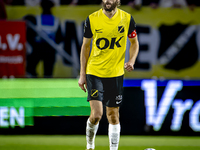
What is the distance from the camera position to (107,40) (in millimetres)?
2887

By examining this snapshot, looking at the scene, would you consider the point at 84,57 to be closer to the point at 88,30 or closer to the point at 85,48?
the point at 85,48

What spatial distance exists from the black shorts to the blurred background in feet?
3.80

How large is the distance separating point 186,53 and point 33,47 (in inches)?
145

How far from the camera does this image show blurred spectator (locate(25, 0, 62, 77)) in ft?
23.6

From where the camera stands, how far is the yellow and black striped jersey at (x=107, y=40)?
2.89 metres

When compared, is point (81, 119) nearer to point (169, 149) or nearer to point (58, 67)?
point (169, 149)

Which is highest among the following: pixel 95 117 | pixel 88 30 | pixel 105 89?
pixel 88 30

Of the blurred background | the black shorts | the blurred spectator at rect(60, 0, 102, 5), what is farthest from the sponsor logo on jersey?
the blurred spectator at rect(60, 0, 102, 5)

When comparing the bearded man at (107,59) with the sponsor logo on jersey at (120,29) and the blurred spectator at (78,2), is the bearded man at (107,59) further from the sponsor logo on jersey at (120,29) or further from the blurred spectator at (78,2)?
the blurred spectator at (78,2)

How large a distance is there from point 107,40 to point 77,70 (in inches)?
166

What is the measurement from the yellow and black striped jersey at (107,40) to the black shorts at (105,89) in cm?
5

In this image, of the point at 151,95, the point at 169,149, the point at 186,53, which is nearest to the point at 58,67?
the point at 186,53

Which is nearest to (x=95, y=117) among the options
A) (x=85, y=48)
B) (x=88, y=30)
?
(x=85, y=48)

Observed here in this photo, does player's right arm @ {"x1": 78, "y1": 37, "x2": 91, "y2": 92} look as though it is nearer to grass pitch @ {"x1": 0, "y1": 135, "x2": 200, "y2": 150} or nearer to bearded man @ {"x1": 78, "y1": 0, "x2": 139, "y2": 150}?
bearded man @ {"x1": 78, "y1": 0, "x2": 139, "y2": 150}
